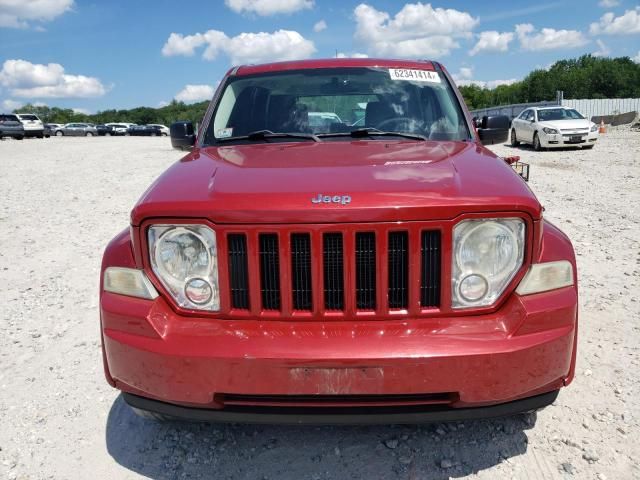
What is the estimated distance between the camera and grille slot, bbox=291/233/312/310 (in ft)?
6.79

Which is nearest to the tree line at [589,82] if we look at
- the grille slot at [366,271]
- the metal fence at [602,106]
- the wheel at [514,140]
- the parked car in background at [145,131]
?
the metal fence at [602,106]

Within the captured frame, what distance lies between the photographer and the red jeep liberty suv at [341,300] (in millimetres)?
1989

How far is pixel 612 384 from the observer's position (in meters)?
3.06

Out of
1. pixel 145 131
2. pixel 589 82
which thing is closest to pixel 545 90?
pixel 589 82

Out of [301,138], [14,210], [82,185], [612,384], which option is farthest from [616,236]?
[82,185]

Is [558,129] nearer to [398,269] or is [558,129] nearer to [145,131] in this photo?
[398,269]

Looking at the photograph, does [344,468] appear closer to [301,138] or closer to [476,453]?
[476,453]

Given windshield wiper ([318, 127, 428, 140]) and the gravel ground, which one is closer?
the gravel ground

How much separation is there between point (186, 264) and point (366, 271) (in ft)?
2.36

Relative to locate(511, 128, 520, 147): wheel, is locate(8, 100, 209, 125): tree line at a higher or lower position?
higher

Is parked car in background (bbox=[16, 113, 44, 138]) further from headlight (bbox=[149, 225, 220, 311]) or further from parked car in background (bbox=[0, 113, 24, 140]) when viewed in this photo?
headlight (bbox=[149, 225, 220, 311])

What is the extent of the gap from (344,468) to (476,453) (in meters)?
0.62

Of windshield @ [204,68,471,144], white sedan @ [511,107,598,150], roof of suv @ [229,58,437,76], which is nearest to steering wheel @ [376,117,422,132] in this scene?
windshield @ [204,68,471,144]

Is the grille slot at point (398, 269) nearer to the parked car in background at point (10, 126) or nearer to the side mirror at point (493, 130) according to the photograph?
the side mirror at point (493, 130)
